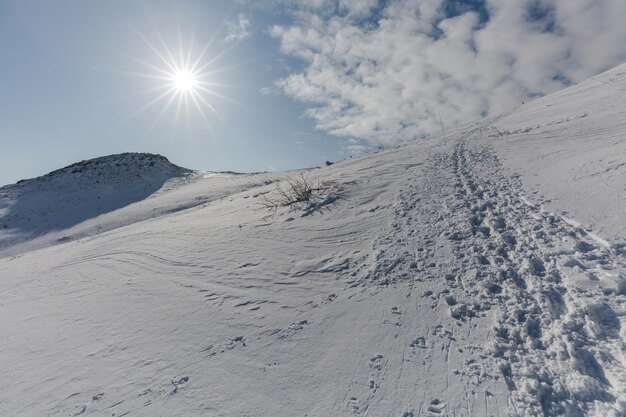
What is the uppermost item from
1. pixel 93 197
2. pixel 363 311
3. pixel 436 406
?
pixel 93 197

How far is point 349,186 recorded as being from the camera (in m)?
8.28

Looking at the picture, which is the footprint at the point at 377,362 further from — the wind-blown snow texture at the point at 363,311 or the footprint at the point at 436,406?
the footprint at the point at 436,406

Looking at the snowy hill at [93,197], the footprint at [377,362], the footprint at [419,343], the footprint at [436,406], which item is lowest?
the footprint at [436,406]

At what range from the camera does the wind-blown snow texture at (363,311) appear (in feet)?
8.09

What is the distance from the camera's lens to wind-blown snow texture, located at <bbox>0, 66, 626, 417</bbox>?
2465 millimetres

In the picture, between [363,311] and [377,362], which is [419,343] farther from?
[363,311]

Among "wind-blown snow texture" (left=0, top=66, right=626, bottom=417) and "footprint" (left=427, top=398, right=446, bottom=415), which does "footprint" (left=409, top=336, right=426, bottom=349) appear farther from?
"footprint" (left=427, top=398, right=446, bottom=415)

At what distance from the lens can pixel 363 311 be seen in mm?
3453

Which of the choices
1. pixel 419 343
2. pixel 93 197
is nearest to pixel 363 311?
pixel 419 343

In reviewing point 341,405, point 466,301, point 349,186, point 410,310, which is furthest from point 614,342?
point 349,186

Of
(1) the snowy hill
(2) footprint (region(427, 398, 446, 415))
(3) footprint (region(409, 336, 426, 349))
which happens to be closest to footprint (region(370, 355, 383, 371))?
(3) footprint (region(409, 336, 426, 349))

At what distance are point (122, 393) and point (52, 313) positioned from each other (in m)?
2.83

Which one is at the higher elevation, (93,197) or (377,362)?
(93,197)

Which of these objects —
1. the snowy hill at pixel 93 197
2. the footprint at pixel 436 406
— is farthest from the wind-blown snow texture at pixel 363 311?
the snowy hill at pixel 93 197
